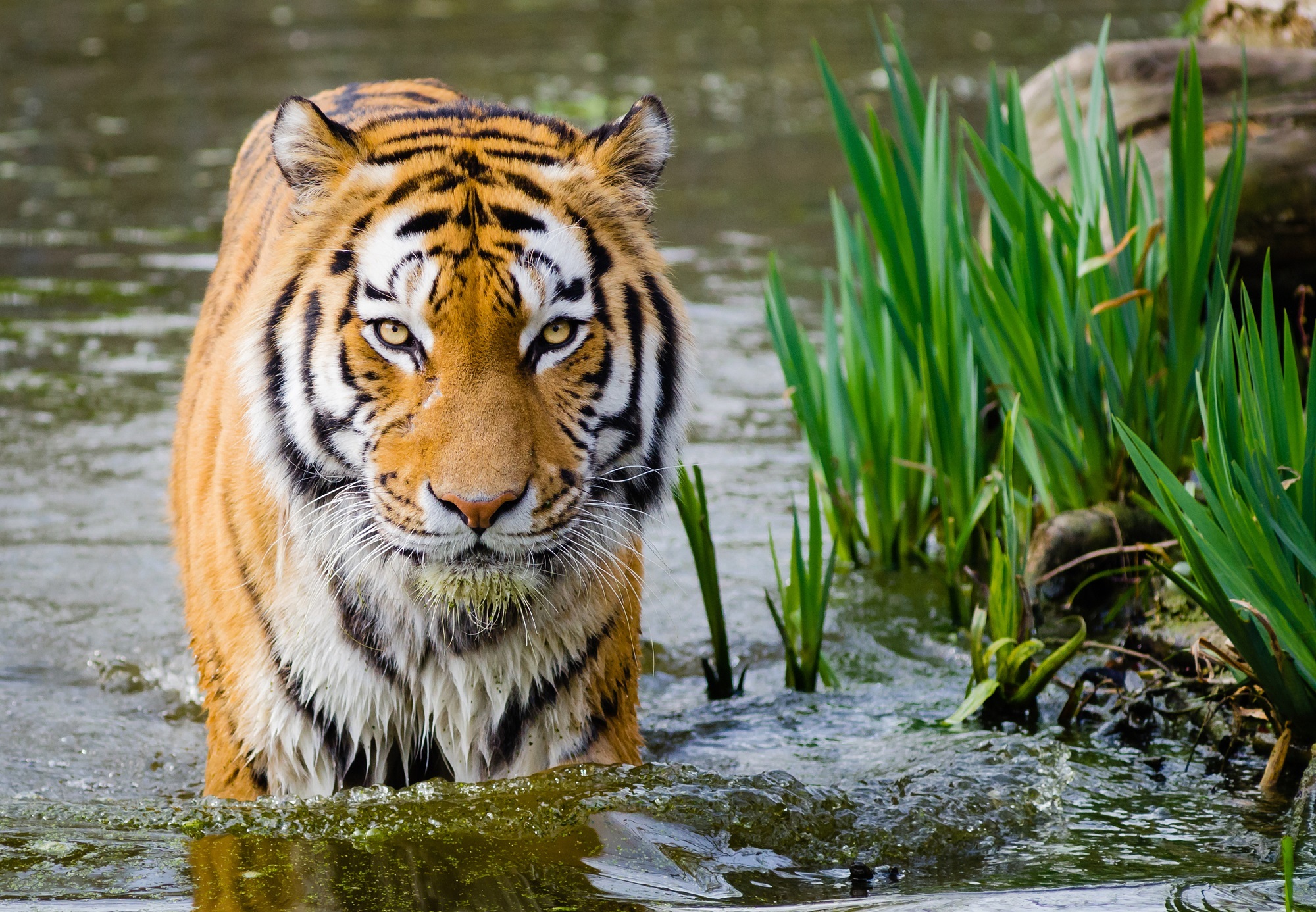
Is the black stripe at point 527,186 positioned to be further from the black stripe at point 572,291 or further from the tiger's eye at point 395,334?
the tiger's eye at point 395,334

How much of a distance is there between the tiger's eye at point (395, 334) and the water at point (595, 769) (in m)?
0.81

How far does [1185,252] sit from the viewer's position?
137 inches

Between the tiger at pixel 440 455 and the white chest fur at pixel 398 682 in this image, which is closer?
the tiger at pixel 440 455

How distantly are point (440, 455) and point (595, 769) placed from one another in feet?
2.42

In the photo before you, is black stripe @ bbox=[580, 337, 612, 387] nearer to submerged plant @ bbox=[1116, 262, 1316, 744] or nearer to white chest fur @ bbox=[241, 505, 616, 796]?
white chest fur @ bbox=[241, 505, 616, 796]

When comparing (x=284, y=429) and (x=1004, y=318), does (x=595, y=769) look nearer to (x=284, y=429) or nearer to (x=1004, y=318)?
(x=284, y=429)

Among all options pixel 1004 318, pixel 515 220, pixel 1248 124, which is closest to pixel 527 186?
pixel 515 220

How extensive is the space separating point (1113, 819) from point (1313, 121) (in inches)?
113

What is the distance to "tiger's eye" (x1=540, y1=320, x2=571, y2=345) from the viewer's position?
250 cm

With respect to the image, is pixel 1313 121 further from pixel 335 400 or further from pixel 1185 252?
pixel 335 400

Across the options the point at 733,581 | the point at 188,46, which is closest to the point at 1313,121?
the point at 733,581

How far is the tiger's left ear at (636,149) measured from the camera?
2729mm

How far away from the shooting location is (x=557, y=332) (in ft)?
8.22

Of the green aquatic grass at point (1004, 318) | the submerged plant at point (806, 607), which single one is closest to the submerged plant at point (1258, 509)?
the green aquatic grass at point (1004, 318)
